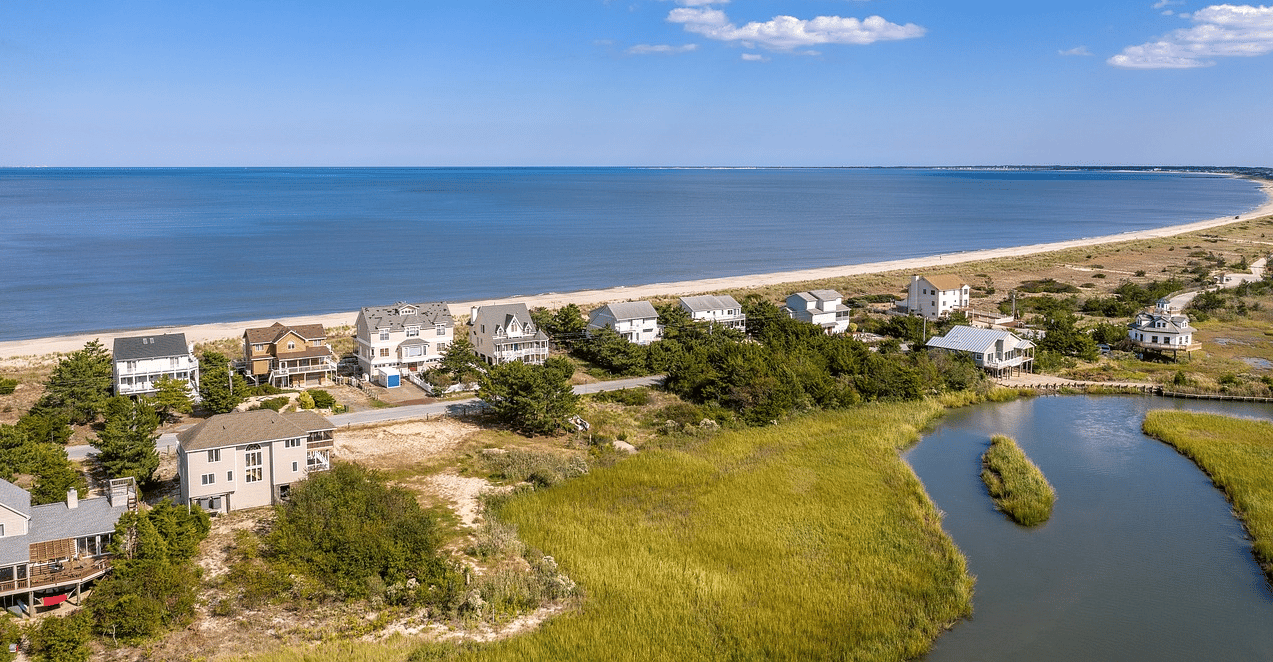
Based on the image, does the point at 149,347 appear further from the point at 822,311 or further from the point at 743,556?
the point at 822,311

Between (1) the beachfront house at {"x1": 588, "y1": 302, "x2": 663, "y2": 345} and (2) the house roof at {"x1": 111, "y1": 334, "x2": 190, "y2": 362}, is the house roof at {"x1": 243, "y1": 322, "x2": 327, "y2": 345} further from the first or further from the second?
(1) the beachfront house at {"x1": 588, "y1": 302, "x2": 663, "y2": 345}

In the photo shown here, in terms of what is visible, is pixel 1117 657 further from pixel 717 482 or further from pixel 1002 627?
pixel 717 482

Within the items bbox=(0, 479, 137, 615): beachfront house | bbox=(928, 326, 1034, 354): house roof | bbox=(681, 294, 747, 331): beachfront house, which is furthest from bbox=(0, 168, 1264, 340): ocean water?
bbox=(0, 479, 137, 615): beachfront house

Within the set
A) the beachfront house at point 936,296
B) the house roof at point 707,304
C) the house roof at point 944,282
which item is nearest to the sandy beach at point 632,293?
the house roof at point 707,304

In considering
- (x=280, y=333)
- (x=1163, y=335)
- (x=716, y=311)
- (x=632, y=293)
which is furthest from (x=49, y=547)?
(x=632, y=293)

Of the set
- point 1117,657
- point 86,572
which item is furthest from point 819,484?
point 86,572

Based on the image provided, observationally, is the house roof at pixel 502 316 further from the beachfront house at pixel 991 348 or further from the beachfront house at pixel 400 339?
the beachfront house at pixel 991 348
